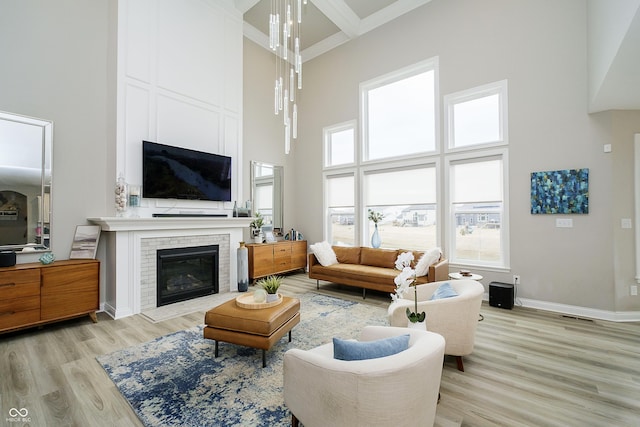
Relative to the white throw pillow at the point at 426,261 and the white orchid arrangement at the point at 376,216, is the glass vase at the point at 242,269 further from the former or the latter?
the white throw pillow at the point at 426,261

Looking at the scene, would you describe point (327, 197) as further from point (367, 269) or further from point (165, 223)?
point (165, 223)

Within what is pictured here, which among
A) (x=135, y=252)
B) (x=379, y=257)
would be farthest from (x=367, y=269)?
(x=135, y=252)

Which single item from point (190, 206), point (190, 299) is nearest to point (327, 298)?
point (190, 299)

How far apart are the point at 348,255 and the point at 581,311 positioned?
11.3 ft

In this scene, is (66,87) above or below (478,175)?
above

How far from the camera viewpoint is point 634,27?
2250 mm

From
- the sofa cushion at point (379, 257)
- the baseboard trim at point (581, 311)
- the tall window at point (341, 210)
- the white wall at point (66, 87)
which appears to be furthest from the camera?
the tall window at point (341, 210)

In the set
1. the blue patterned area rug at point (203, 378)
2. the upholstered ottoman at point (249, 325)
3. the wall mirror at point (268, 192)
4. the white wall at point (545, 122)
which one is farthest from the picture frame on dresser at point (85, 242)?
the white wall at point (545, 122)

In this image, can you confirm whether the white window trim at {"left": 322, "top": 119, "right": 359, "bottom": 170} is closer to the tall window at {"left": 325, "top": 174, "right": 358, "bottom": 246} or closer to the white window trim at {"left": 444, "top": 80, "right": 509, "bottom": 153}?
the tall window at {"left": 325, "top": 174, "right": 358, "bottom": 246}

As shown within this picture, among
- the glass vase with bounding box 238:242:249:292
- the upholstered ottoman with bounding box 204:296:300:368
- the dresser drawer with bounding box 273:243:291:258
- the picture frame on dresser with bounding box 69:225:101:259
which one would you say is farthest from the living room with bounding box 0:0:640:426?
the upholstered ottoman with bounding box 204:296:300:368

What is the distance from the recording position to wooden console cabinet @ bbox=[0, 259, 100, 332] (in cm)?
296

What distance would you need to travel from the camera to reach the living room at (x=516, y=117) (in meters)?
3.54

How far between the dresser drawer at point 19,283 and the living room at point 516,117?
544mm

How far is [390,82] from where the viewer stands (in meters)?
5.70
